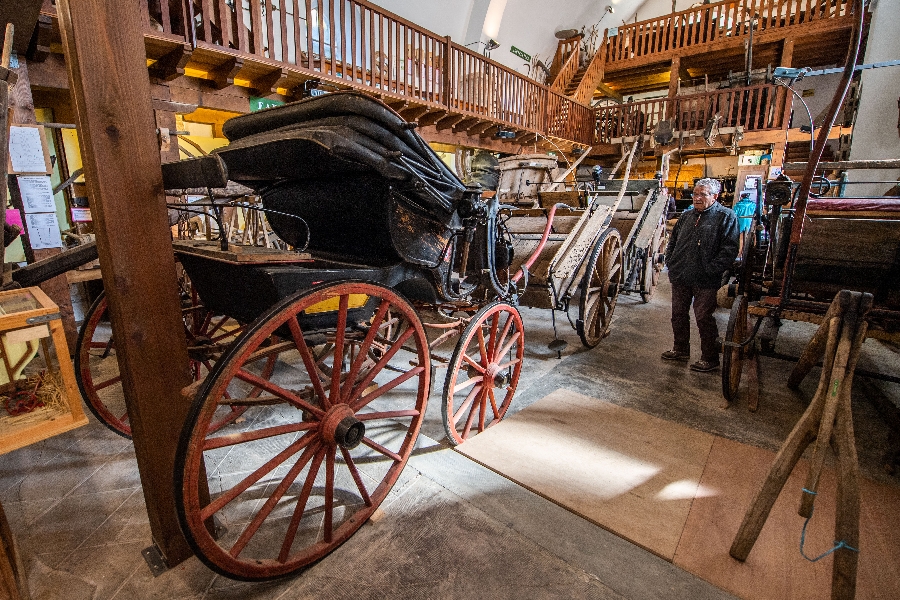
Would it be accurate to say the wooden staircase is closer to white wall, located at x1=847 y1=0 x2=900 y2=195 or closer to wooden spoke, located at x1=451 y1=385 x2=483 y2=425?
white wall, located at x1=847 y1=0 x2=900 y2=195

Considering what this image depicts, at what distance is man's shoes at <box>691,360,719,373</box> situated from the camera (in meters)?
4.08

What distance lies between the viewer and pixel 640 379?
392 cm

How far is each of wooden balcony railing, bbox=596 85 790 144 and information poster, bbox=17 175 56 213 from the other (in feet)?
47.0

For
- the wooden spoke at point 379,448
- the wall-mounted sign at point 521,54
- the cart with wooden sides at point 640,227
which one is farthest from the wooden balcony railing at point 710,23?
the wooden spoke at point 379,448

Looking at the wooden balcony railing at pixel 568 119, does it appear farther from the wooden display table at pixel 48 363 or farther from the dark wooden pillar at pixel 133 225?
the wooden display table at pixel 48 363

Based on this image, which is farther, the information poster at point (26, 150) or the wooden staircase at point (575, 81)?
the wooden staircase at point (575, 81)

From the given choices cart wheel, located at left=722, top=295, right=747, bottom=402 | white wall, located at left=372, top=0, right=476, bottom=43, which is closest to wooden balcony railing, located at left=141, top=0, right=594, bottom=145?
white wall, located at left=372, top=0, right=476, bottom=43

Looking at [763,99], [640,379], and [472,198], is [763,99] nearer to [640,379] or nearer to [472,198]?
[640,379]

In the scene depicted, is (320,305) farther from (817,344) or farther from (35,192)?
(35,192)

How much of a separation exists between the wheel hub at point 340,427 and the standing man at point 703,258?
3.59 m

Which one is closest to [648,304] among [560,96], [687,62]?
[560,96]

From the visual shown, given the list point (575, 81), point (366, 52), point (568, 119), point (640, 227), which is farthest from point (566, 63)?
point (640, 227)

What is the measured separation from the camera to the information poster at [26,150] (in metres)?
3.76

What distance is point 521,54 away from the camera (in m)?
14.0
